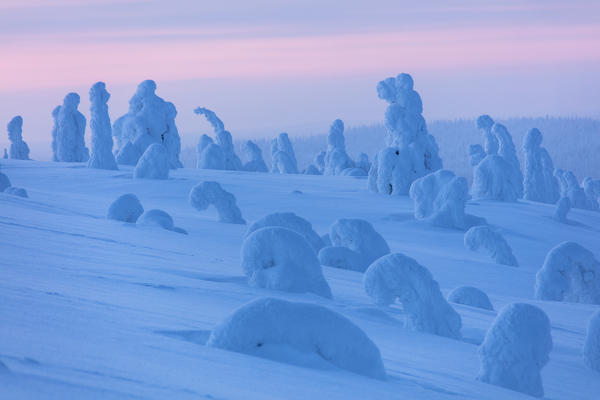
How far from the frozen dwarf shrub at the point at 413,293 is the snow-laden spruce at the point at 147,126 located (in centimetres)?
2404

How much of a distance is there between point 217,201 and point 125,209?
158 inches

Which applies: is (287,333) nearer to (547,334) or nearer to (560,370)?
(547,334)

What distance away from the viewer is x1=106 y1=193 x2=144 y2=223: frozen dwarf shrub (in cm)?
1266

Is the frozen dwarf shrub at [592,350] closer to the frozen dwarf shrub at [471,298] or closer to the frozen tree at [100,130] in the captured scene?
the frozen dwarf shrub at [471,298]

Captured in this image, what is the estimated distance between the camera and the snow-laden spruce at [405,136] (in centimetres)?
2698

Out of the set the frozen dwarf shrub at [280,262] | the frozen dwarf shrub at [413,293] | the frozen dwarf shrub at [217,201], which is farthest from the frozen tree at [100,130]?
the frozen dwarf shrub at [280,262]

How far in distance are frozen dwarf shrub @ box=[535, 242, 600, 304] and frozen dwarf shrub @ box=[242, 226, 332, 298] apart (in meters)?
6.32

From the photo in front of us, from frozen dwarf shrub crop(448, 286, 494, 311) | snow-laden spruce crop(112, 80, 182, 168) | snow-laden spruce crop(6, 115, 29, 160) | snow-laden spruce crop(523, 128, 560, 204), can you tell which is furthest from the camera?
snow-laden spruce crop(6, 115, 29, 160)

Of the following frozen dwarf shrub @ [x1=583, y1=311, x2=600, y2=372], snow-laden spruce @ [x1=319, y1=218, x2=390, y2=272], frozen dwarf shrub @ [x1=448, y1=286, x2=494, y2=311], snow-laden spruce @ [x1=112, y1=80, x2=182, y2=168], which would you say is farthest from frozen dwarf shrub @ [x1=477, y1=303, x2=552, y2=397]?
snow-laden spruce @ [x1=112, y1=80, x2=182, y2=168]

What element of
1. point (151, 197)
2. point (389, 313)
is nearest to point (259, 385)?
point (389, 313)

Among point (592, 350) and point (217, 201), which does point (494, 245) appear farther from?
point (592, 350)

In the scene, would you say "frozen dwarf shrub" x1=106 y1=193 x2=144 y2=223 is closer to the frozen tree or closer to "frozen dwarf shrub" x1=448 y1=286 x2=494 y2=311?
"frozen dwarf shrub" x1=448 y1=286 x2=494 y2=311

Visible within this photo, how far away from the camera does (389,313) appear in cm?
700

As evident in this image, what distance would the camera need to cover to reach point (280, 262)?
6.48 metres
